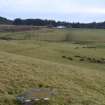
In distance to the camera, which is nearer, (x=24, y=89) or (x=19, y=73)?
(x=24, y=89)

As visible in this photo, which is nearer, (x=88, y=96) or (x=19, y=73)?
(x=88, y=96)

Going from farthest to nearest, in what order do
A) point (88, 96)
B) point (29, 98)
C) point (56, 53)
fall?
point (56, 53), point (88, 96), point (29, 98)

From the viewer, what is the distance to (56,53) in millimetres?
43812

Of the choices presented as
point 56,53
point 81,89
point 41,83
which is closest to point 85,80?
point 81,89

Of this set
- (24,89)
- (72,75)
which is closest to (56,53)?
(72,75)

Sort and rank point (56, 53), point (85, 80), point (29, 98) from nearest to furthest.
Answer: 1. point (29, 98)
2. point (85, 80)
3. point (56, 53)

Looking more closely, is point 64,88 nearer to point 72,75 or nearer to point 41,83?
point 41,83

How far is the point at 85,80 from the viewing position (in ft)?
66.2

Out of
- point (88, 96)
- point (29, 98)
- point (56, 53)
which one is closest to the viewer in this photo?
point (29, 98)

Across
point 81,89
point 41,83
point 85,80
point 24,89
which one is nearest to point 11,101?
point 24,89

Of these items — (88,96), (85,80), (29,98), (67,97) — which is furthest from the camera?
(85,80)

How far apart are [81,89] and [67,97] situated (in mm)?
2537

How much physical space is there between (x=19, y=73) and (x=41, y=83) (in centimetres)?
196

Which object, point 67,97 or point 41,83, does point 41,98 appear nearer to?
point 67,97
